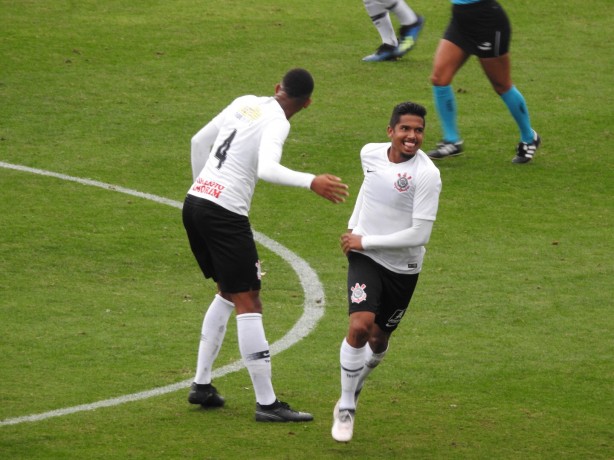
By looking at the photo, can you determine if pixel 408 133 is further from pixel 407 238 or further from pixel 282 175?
pixel 282 175

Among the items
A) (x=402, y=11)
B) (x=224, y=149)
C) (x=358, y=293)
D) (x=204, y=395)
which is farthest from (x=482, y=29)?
(x=204, y=395)

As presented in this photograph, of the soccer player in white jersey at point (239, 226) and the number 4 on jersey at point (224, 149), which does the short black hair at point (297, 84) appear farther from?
the number 4 on jersey at point (224, 149)

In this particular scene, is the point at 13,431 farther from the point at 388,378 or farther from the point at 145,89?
the point at 145,89

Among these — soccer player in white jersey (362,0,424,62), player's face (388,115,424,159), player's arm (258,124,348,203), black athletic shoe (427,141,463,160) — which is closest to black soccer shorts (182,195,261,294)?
player's arm (258,124,348,203)

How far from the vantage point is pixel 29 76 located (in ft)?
54.0

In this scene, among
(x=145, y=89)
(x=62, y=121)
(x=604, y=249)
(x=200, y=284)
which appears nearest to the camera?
(x=200, y=284)

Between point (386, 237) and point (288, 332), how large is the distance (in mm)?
2347

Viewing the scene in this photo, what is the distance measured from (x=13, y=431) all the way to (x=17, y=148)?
7.11 m

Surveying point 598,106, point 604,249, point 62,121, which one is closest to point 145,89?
point 62,121

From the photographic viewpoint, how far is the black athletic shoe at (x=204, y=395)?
7.81 metres

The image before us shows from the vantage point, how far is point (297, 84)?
7.74m

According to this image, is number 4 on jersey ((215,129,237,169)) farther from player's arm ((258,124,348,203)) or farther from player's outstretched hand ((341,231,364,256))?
player's outstretched hand ((341,231,364,256))

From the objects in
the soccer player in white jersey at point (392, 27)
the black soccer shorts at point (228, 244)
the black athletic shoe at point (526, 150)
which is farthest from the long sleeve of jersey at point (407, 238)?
the soccer player in white jersey at point (392, 27)

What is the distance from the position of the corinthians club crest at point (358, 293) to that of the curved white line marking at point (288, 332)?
154cm
